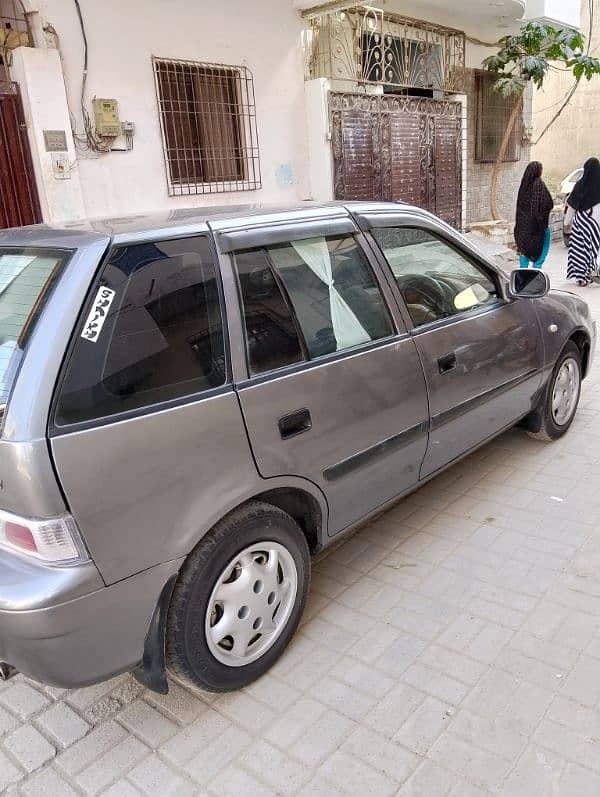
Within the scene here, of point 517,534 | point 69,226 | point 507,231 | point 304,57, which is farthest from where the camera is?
point 507,231

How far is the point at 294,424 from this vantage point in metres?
2.42

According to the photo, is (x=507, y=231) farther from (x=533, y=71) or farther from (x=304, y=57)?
(x=304, y=57)

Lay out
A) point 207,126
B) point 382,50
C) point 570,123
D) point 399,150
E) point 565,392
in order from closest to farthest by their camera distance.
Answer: point 565,392 < point 207,126 < point 382,50 < point 399,150 < point 570,123

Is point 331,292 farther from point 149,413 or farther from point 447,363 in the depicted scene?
point 149,413

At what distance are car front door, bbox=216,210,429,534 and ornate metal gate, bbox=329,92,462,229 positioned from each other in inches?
247

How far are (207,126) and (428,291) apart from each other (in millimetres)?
4980

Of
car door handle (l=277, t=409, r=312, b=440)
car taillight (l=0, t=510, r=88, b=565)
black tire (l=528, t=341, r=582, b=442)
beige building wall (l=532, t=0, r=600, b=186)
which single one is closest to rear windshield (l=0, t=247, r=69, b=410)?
car taillight (l=0, t=510, r=88, b=565)

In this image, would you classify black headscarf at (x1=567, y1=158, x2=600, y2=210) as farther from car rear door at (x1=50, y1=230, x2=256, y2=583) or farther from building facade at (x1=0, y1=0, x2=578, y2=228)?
car rear door at (x1=50, y1=230, x2=256, y2=583)

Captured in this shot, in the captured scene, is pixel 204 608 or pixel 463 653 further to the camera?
pixel 463 653

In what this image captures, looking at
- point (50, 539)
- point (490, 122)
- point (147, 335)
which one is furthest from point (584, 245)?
point (50, 539)

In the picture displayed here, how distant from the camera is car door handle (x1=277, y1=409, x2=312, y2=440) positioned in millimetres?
2375

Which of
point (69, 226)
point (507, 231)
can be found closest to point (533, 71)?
point (507, 231)

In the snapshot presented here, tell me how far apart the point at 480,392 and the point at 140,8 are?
17.3 ft

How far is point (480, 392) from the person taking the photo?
11.4ft
